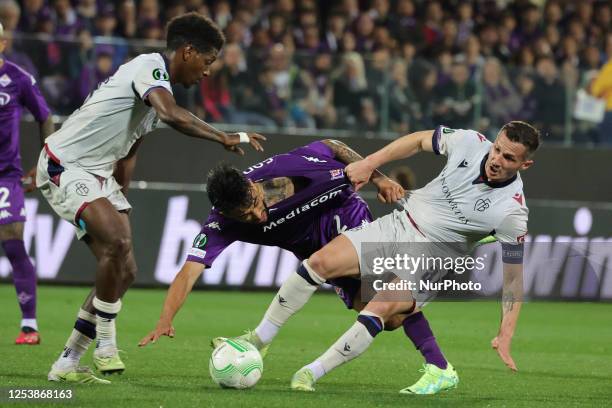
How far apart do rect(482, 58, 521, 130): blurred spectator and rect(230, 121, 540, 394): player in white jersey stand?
10034mm

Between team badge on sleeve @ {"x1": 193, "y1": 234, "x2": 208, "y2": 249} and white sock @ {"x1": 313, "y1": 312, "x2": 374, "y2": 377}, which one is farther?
team badge on sleeve @ {"x1": 193, "y1": 234, "x2": 208, "y2": 249}

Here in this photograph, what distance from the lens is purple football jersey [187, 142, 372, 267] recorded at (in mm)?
7672

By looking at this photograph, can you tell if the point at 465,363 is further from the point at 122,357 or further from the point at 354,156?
the point at 122,357

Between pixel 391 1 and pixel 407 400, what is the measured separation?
14134mm

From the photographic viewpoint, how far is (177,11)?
1652cm

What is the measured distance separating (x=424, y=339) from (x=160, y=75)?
2.39m

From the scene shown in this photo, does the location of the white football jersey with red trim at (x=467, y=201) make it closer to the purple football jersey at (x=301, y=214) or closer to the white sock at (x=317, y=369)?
the purple football jersey at (x=301, y=214)

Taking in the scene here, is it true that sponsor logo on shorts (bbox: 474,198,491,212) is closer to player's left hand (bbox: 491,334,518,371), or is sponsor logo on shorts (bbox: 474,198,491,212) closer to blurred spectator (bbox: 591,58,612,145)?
player's left hand (bbox: 491,334,518,371)

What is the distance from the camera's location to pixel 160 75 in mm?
6785

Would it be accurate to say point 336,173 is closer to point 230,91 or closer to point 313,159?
point 313,159

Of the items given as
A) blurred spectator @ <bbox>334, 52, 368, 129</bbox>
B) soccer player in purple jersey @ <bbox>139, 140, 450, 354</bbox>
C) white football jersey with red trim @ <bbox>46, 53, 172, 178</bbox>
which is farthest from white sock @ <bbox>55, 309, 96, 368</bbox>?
blurred spectator @ <bbox>334, 52, 368, 129</bbox>

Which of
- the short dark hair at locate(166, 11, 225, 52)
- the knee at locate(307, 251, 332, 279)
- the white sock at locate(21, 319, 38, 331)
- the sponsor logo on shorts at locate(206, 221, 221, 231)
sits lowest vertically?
the white sock at locate(21, 319, 38, 331)

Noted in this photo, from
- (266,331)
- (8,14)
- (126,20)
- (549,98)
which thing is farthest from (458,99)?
(266,331)

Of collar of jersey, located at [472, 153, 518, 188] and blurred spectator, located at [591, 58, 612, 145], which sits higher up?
collar of jersey, located at [472, 153, 518, 188]
